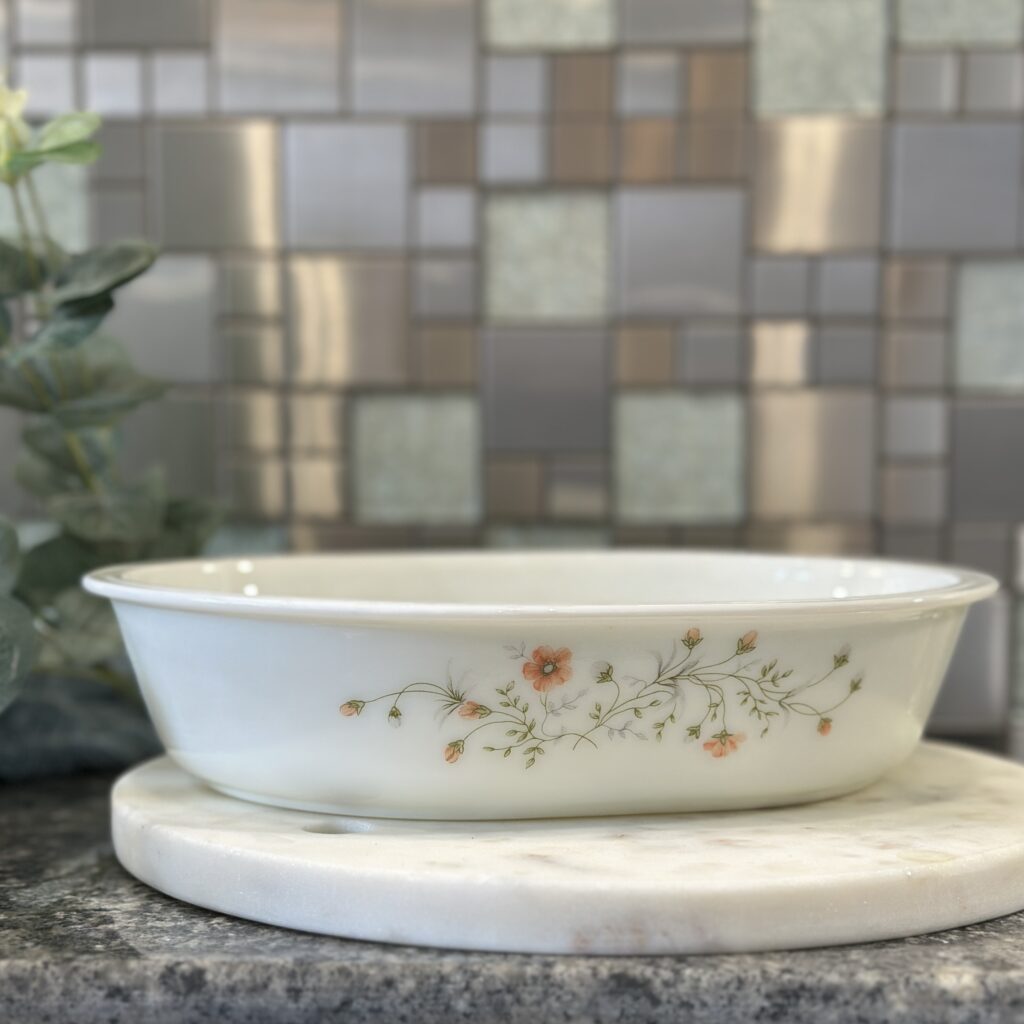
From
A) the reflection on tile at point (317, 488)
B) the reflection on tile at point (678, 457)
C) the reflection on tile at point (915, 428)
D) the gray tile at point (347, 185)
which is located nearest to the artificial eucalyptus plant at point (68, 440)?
the reflection on tile at point (317, 488)

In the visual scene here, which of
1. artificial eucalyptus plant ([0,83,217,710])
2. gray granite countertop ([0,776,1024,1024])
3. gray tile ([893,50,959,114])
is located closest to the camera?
gray granite countertop ([0,776,1024,1024])

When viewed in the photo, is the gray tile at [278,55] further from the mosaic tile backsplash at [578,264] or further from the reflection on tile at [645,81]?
the reflection on tile at [645,81]

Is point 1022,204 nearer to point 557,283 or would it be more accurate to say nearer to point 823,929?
point 557,283

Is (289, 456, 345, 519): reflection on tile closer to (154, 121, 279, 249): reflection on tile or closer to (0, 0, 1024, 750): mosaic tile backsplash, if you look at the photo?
(0, 0, 1024, 750): mosaic tile backsplash

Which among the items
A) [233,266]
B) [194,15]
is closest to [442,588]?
[233,266]

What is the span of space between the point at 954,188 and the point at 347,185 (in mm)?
485

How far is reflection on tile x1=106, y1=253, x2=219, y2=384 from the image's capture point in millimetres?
930

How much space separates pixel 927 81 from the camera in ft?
2.99

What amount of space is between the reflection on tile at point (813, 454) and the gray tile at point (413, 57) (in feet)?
1.15

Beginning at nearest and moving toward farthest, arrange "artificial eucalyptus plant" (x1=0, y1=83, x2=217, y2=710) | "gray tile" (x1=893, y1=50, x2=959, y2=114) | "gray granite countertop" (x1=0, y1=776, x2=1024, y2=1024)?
"gray granite countertop" (x1=0, y1=776, x2=1024, y2=1024)
"artificial eucalyptus plant" (x1=0, y1=83, x2=217, y2=710)
"gray tile" (x1=893, y1=50, x2=959, y2=114)

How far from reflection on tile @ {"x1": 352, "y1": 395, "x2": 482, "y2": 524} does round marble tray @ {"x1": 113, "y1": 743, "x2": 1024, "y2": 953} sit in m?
0.41

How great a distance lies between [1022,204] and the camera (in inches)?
36.2

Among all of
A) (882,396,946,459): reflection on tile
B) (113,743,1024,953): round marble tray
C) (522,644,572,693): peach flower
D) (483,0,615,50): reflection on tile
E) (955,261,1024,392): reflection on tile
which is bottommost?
(113,743,1024,953): round marble tray

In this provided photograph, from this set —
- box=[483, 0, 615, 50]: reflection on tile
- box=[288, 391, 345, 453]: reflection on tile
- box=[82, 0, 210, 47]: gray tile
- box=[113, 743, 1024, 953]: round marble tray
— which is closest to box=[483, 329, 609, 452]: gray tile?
box=[288, 391, 345, 453]: reflection on tile
